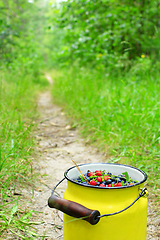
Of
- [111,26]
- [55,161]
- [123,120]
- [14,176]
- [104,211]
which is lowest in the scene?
[55,161]

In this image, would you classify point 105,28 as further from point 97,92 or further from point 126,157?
point 126,157

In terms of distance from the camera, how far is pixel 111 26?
462 centimetres

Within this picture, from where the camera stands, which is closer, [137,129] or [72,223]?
[72,223]

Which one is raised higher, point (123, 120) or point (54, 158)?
point (123, 120)

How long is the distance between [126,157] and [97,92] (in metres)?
1.67

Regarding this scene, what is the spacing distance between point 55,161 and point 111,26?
3.57 meters

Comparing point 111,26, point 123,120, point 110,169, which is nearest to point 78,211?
point 110,169

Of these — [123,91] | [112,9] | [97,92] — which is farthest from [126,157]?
[112,9]

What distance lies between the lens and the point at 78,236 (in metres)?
0.98

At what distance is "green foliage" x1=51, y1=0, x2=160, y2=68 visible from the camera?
4129mm

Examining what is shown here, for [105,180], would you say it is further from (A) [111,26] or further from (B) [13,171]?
(A) [111,26]

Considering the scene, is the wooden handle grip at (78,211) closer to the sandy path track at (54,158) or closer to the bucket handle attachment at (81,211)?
the bucket handle attachment at (81,211)

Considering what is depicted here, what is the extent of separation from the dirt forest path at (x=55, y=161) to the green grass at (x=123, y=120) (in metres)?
0.16

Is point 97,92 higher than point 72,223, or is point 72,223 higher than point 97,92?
point 97,92
